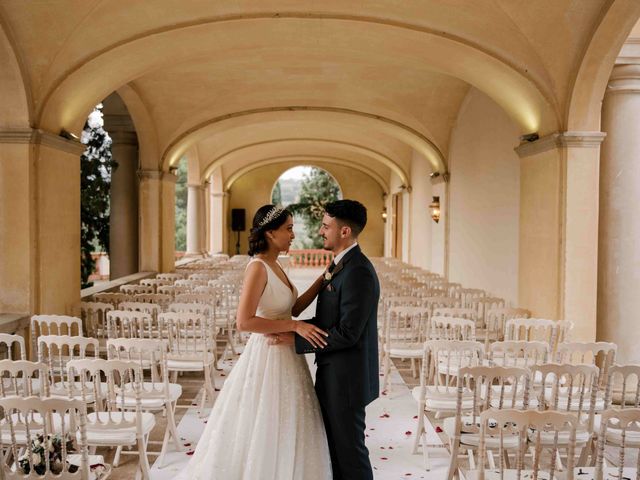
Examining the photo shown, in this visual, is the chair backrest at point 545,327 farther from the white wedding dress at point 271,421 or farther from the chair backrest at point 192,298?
the chair backrest at point 192,298

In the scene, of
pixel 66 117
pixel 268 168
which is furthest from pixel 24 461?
pixel 268 168

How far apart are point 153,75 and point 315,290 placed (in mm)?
8782

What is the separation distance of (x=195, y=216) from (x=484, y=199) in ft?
36.0

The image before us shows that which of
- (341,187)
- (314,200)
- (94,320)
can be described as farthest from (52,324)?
(314,200)

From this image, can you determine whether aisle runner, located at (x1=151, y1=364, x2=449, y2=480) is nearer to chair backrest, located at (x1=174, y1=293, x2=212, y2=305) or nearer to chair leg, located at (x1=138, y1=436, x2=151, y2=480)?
chair leg, located at (x1=138, y1=436, x2=151, y2=480)

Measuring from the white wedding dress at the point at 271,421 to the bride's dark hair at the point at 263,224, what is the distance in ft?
0.28

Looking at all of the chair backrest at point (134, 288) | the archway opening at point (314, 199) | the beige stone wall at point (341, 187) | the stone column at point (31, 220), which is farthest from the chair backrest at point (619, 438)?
the archway opening at point (314, 199)

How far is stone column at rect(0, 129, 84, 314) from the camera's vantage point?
6891 millimetres

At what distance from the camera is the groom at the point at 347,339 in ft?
10.3

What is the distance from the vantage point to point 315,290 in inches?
136

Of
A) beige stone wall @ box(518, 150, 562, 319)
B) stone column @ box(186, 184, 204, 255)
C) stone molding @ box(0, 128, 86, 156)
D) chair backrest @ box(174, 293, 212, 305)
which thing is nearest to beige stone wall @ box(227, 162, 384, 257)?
stone column @ box(186, 184, 204, 255)

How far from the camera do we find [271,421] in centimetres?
346

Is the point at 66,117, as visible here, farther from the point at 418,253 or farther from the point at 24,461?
the point at 418,253

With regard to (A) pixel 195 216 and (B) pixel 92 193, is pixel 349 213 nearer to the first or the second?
(B) pixel 92 193
